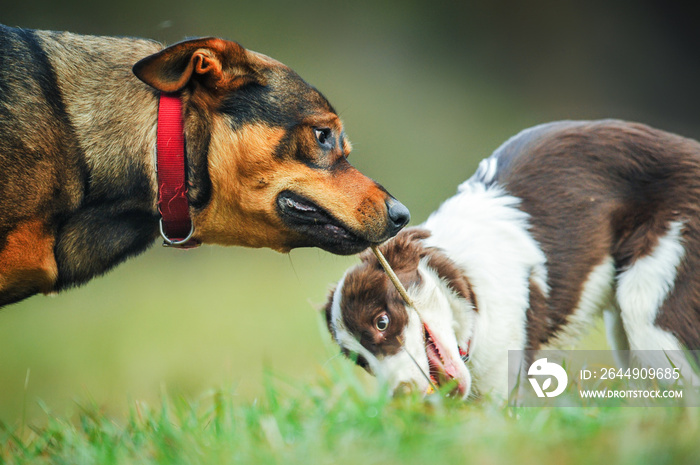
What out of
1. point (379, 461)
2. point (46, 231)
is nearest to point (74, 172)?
point (46, 231)

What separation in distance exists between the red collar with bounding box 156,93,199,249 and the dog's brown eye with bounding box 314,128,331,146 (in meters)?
0.54

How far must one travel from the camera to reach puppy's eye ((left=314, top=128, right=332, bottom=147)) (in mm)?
2850

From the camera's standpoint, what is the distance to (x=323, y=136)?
2879mm

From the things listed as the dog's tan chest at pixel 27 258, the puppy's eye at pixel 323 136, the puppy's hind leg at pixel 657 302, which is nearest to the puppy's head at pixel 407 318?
the puppy's eye at pixel 323 136

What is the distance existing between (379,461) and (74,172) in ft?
5.51

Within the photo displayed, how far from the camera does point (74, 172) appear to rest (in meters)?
2.69

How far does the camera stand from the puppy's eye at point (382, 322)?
3.05m

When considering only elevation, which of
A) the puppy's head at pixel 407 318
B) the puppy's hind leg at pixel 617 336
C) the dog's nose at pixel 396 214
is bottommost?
the puppy's hind leg at pixel 617 336

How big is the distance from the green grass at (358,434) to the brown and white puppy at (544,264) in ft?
1.89

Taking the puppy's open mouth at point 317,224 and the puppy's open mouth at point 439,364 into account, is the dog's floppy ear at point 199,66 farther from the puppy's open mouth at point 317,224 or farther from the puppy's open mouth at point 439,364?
the puppy's open mouth at point 439,364

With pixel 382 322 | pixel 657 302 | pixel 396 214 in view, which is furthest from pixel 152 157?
pixel 657 302

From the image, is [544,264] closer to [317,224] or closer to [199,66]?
[317,224]

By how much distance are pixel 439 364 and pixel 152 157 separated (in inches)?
58.2

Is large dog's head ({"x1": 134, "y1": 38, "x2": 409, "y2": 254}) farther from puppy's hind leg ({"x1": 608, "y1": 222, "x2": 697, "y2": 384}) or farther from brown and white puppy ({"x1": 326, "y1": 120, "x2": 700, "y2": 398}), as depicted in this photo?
puppy's hind leg ({"x1": 608, "y1": 222, "x2": 697, "y2": 384})
